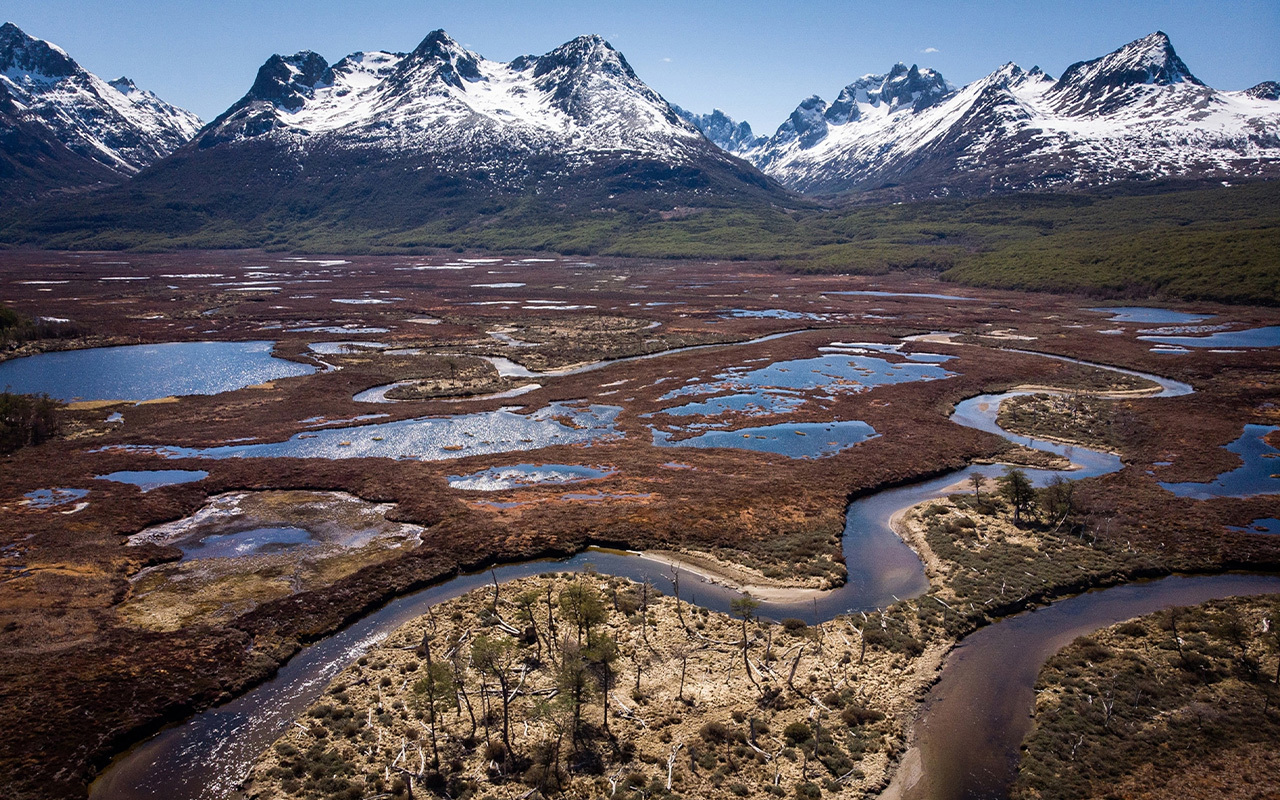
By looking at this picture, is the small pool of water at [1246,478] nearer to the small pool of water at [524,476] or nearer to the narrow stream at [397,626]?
the narrow stream at [397,626]

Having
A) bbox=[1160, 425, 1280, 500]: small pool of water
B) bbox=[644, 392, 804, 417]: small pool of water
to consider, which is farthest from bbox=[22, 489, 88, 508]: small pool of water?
bbox=[1160, 425, 1280, 500]: small pool of water

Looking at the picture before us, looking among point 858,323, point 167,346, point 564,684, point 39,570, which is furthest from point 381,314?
point 564,684

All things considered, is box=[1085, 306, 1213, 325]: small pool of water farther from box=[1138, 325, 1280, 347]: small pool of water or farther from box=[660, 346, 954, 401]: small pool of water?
box=[660, 346, 954, 401]: small pool of water

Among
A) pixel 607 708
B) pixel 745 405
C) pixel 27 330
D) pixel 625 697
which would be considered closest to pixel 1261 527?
pixel 625 697

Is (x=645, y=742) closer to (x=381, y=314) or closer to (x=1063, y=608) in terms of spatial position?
(x=1063, y=608)

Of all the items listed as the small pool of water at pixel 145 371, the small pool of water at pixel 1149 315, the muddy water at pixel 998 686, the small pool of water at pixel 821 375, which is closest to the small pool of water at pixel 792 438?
the small pool of water at pixel 821 375
